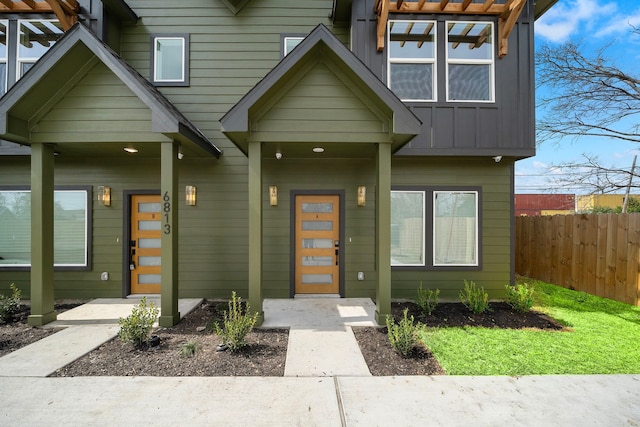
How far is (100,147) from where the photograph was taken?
5.16 meters

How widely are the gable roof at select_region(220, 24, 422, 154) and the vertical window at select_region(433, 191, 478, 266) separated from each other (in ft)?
8.16

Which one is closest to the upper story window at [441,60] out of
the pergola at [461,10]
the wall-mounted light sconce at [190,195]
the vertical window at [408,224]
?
the pergola at [461,10]

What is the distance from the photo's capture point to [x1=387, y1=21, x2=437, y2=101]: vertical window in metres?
5.95

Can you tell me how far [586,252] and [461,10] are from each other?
5.69 metres

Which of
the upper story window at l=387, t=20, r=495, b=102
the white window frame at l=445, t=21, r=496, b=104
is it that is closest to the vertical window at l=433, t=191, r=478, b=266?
the white window frame at l=445, t=21, r=496, b=104

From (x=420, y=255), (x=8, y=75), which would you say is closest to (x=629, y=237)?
(x=420, y=255)

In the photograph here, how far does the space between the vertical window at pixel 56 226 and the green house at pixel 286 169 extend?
0.03m

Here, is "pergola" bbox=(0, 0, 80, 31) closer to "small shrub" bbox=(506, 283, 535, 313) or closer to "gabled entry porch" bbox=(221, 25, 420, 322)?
"gabled entry porch" bbox=(221, 25, 420, 322)

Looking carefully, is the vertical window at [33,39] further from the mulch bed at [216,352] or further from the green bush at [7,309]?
the mulch bed at [216,352]

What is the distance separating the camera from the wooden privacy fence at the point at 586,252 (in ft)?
19.6

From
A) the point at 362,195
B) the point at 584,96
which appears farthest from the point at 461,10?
the point at 584,96

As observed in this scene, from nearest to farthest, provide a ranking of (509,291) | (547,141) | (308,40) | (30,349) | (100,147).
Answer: (30,349) → (308,40) → (100,147) → (509,291) → (547,141)

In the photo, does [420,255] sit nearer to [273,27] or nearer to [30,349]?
[273,27]

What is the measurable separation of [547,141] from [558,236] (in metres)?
5.09
